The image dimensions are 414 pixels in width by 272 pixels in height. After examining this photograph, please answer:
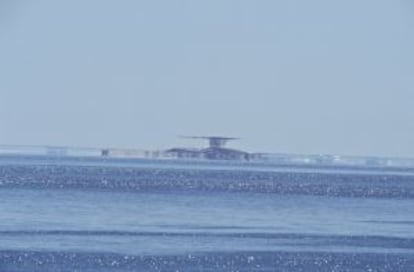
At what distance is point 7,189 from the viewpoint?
102 meters

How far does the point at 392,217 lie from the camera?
253 ft

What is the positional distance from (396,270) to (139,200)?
38962 millimetres

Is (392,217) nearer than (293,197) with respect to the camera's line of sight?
Yes

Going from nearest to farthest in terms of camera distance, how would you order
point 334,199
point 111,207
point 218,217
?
point 218,217, point 111,207, point 334,199

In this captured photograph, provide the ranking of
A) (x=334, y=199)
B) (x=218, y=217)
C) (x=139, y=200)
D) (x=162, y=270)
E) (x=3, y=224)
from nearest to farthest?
(x=162, y=270)
(x=3, y=224)
(x=218, y=217)
(x=139, y=200)
(x=334, y=199)

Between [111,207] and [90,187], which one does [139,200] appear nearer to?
[111,207]

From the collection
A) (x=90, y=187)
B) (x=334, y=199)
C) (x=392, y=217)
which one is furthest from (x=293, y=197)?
(x=392, y=217)

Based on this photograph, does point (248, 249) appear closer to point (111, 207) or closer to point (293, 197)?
point (111, 207)

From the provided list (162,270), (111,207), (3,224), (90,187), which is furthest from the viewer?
(90,187)

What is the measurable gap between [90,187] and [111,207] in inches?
1302

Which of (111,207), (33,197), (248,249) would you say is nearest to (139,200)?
(33,197)

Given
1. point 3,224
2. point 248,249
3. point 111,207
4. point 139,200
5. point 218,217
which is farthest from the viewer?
point 139,200

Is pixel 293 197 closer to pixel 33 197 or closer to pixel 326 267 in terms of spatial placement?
pixel 33 197

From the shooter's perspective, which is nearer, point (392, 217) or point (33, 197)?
point (392, 217)
